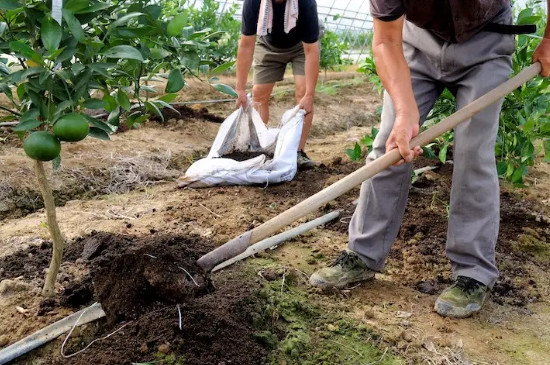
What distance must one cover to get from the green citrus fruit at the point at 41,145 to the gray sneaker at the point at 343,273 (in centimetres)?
134

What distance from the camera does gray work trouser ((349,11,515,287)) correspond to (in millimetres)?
2451

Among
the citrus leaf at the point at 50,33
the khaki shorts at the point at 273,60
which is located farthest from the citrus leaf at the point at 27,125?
the khaki shorts at the point at 273,60

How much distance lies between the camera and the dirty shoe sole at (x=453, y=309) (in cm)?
250

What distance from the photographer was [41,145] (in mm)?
1783

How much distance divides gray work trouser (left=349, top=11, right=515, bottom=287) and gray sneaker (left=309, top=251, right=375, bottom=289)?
4 cm

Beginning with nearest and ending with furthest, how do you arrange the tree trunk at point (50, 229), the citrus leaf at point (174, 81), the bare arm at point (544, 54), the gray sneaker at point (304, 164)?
1. the citrus leaf at point (174, 81)
2. the tree trunk at point (50, 229)
3. the bare arm at point (544, 54)
4. the gray sneaker at point (304, 164)

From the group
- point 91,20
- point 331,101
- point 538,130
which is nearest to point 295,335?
point 91,20

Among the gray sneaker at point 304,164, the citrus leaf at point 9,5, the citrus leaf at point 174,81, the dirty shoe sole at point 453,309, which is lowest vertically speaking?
the gray sneaker at point 304,164

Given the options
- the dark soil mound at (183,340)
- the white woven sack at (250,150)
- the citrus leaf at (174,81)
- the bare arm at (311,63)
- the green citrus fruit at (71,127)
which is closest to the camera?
the green citrus fruit at (71,127)

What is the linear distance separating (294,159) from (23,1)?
2.85 metres

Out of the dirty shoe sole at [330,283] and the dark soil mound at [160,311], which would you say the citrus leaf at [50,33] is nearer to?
the dark soil mound at [160,311]

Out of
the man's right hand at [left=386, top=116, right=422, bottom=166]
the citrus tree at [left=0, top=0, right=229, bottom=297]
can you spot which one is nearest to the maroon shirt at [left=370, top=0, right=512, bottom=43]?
the man's right hand at [left=386, top=116, right=422, bottom=166]

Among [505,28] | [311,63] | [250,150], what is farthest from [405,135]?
[250,150]

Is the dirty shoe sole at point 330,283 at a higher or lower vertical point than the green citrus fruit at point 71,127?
lower
